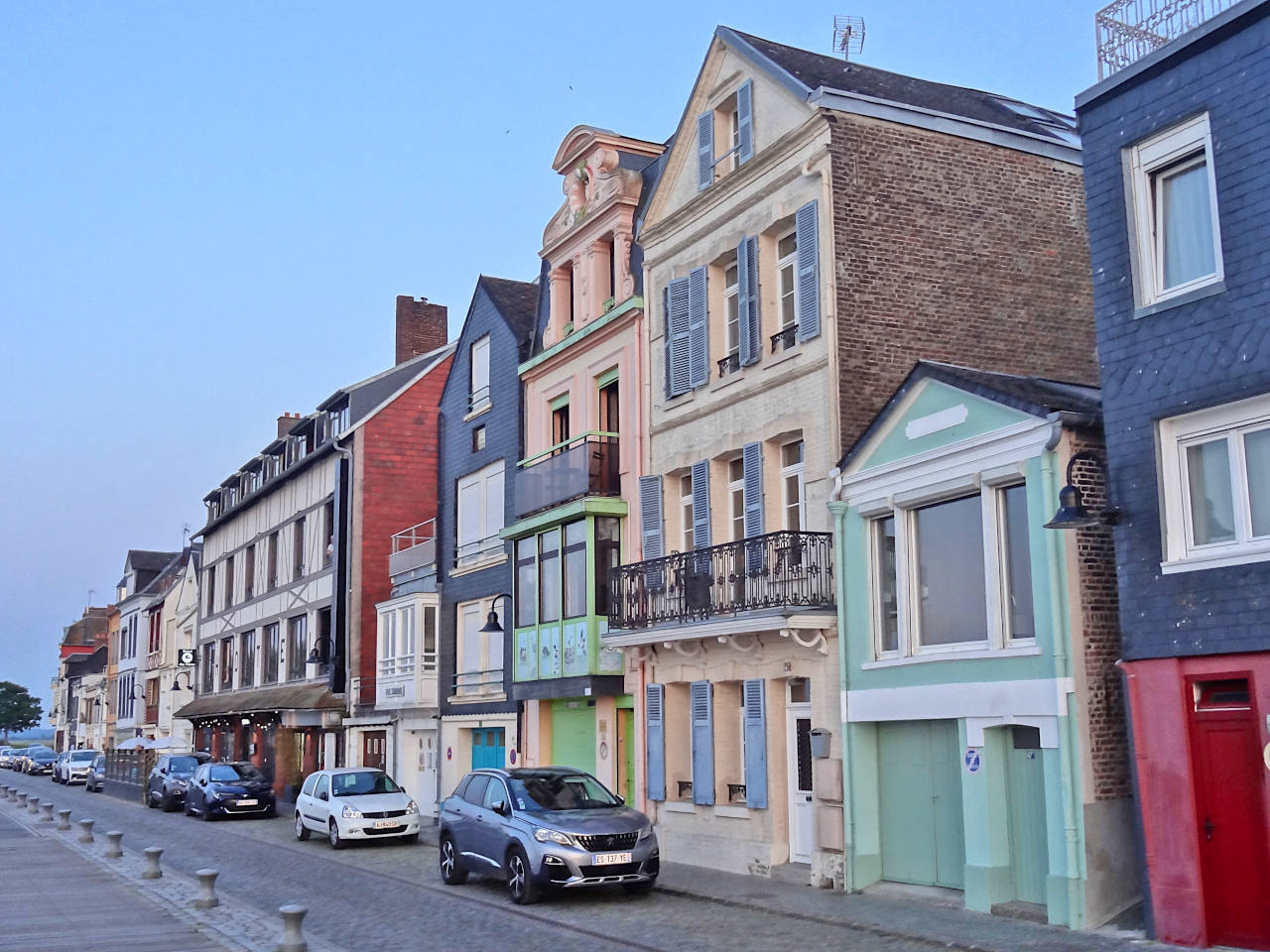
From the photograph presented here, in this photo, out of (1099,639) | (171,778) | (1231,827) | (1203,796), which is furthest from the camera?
(171,778)

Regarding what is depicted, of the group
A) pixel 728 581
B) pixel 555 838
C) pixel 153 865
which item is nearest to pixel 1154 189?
pixel 728 581

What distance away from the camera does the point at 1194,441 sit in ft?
42.4

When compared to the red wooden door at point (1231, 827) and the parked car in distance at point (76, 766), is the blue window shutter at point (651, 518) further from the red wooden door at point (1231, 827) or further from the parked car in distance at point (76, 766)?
the parked car in distance at point (76, 766)

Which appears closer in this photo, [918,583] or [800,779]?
[918,583]

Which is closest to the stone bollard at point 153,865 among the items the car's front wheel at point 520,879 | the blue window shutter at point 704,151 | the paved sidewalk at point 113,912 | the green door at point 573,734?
the paved sidewalk at point 113,912

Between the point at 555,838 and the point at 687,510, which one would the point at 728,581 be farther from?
the point at 555,838

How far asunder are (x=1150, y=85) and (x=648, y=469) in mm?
11275

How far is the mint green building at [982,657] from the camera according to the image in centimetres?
1392

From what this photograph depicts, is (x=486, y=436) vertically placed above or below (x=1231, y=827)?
above

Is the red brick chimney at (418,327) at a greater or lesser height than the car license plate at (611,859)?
greater

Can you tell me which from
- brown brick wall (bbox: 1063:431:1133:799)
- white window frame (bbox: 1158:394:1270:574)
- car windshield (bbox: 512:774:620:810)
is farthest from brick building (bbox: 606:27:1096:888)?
white window frame (bbox: 1158:394:1270:574)

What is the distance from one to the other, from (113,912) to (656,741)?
339 inches

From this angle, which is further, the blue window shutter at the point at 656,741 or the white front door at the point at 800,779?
the blue window shutter at the point at 656,741

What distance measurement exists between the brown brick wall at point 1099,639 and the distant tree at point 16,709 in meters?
158
